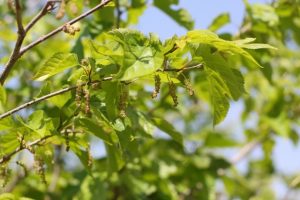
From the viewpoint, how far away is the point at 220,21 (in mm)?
2992

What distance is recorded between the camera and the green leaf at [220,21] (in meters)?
2.98

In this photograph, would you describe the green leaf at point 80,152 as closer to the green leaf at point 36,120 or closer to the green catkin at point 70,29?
the green leaf at point 36,120

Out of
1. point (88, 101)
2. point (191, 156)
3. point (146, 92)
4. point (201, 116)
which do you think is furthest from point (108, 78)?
point (201, 116)

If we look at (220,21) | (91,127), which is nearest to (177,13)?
(220,21)

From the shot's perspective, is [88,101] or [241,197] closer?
[88,101]

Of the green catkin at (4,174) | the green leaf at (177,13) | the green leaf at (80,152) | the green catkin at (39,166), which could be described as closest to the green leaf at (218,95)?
the green leaf at (80,152)

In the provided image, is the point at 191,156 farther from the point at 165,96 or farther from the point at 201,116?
the point at 201,116

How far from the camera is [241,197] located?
3.74 m

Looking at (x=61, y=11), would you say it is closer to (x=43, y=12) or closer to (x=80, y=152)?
(x=43, y=12)

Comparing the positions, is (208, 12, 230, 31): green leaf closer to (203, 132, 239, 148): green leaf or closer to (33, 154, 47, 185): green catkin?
(203, 132, 239, 148): green leaf

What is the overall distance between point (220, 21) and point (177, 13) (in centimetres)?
32

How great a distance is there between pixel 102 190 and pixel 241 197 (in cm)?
130

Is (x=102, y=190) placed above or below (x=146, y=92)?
below

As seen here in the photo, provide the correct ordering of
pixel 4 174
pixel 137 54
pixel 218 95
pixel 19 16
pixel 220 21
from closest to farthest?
pixel 137 54, pixel 19 16, pixel 218 95, pixel 4 174, pixel 220 21
